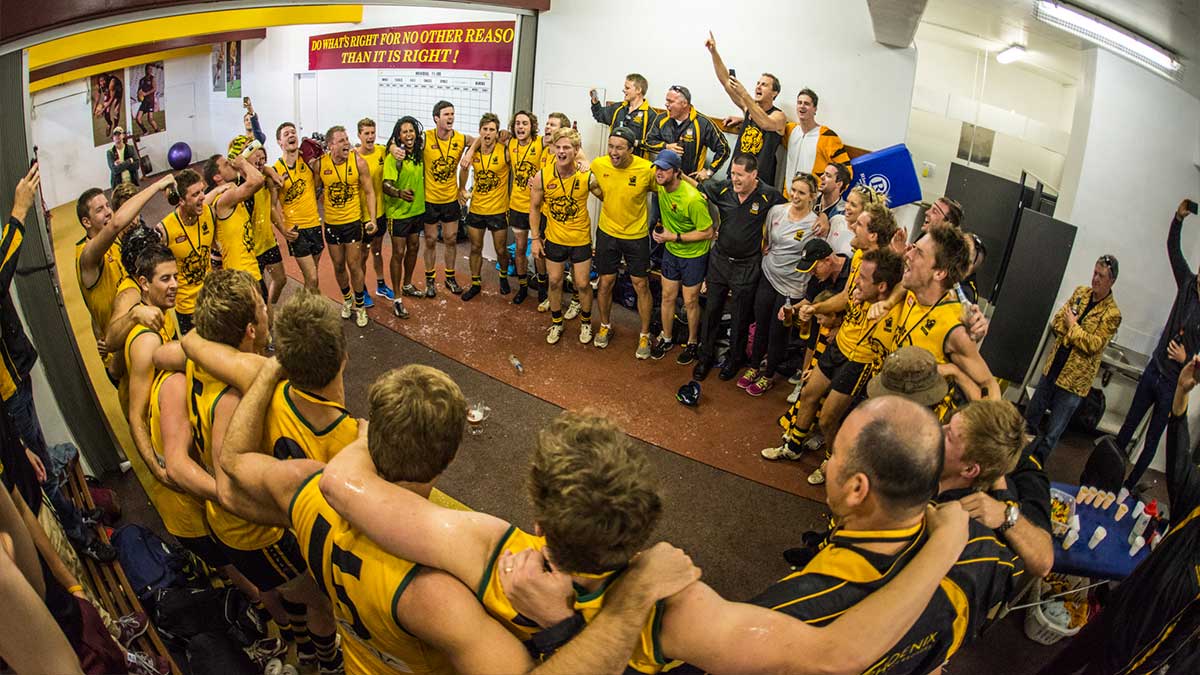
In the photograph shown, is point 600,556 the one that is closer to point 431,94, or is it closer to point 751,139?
point 751,139

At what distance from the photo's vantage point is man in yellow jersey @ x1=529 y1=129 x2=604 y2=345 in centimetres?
552

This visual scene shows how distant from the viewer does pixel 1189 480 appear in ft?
8.19

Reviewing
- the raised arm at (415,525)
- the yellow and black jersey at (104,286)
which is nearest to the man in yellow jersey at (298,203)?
the yellow and black jersey at (104,286)

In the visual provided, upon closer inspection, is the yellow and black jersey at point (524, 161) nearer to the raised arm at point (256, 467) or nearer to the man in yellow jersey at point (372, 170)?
the man in yellow jersey at point (372, 170)

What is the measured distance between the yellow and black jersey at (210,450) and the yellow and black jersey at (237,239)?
2.52 meters

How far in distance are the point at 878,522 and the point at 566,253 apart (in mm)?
4520

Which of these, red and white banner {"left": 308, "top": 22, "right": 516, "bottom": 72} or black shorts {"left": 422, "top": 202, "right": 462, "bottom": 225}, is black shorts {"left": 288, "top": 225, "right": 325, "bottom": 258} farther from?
red and white banner {"left": 308, "top": 22, "right": 516, "bottom": 72}

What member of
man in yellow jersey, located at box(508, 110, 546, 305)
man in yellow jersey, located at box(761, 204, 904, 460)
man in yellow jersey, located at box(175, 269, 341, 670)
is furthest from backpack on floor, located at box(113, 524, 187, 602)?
man in yellow jersey, located at box(508, 110, 546, 305)

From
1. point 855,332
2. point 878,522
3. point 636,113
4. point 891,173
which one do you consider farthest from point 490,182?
point 878,522

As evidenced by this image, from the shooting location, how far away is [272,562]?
2545 millimetres

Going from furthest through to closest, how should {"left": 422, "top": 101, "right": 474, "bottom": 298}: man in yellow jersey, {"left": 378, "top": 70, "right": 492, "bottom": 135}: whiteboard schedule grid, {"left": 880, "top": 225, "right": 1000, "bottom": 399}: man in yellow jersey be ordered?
{"left": 378, "top": 70, "right": 492, "bottom": 135}: whiteboard schedule grid → {"left": 422, "top": 101, "right": 474, "bottom": 298}: man in yellow jersey → {"left": 880, "top": 225, "right": 1000, "bottom": 399}: man in yellow jersey

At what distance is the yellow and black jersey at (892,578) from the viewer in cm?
157

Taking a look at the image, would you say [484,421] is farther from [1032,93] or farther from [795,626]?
[1032,93]

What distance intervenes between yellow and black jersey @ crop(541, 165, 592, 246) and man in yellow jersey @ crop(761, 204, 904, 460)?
2.17 m
